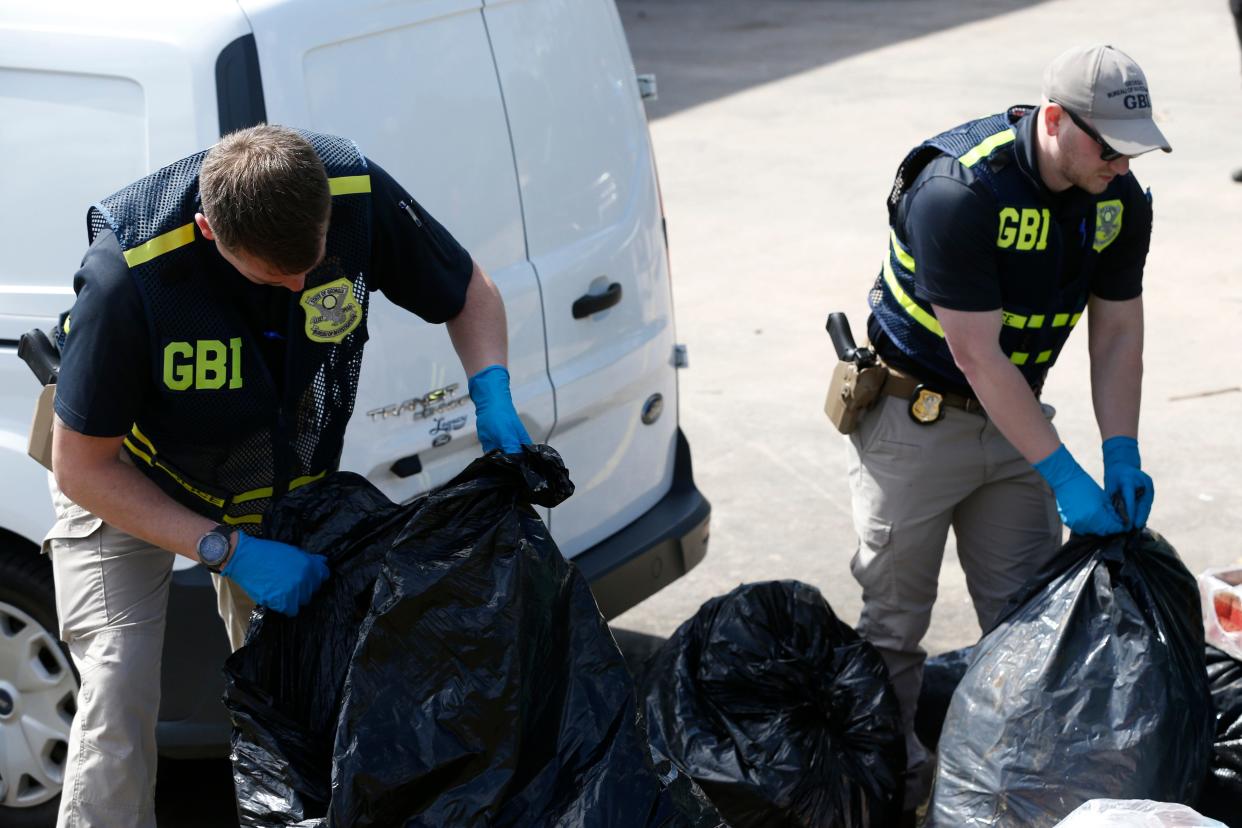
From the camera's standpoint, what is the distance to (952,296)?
2877mm

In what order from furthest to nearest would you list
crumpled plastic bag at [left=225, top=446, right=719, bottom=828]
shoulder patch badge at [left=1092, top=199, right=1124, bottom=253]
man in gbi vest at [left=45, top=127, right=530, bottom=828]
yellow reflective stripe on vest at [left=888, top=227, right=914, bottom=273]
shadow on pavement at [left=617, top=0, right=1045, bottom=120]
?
shadow on pavement at [left=617, top=0, right=1045, bottom=120] < yellow reflective stripe on vest at [left=888, top=227, right=914, bottom=273] < shoulder patch badge at [left=1092, top=199, right=1124, bottom=253] < man in gbi vest at [left=45, top=127, right=530, bottom=828] < crumpled plastic bag at [left=225, top=446, right=719, bottom=828]

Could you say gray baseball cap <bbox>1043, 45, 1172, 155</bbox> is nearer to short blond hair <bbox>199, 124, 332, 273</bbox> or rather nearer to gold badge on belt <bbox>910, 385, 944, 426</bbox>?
gold badge on belt <bbox>910, 385, 944, 426</bbox>

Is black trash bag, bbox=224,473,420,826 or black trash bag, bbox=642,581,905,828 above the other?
black trash bag, bbox=224,473,420,826

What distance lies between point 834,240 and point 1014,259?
15.7ft

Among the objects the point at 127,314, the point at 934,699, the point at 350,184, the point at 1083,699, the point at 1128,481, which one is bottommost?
the point at 934,699

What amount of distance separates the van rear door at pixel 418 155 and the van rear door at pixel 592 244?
0.20ft

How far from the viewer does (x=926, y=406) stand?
3.18 metres

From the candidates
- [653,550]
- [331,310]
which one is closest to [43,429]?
[331,310]

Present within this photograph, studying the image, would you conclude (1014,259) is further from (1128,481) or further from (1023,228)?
(1128,481)

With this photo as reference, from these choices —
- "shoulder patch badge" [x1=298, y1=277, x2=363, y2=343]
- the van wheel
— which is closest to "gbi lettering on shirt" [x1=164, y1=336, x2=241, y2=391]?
"shoulder patch badge" [x1=298, y1=277, x2=363, y2=343]

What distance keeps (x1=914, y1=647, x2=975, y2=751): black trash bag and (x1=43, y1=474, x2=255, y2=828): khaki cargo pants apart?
168 centimetres

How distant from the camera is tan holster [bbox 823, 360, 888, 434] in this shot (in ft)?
10.5

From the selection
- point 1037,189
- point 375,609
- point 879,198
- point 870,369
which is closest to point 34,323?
point 375,609

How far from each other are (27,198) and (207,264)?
692 millimetres
